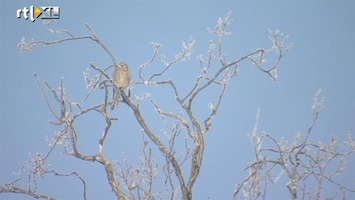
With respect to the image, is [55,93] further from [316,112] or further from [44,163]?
[316,112]

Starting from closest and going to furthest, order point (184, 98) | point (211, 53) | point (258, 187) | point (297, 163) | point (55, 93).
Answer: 1. point (55, 93)
2. point (184, 98)
3. point (211, 53)
4. point (297, 163)
5. point (258, 187)

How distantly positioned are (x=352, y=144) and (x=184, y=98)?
1714 millimetres

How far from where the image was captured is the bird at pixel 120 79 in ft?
7.64

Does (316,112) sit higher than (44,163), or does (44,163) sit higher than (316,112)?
(316,112)

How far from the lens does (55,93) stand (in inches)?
78.9

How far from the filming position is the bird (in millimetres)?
2328

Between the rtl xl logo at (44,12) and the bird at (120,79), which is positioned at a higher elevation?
the rtl xl logo at (44,12)

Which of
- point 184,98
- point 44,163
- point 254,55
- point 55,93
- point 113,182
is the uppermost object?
point 254,55

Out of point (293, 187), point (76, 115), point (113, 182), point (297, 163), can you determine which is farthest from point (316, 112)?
point (76, 115)

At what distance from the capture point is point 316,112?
8.99ft

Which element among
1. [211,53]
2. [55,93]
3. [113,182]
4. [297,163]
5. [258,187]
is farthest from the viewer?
[258,187]

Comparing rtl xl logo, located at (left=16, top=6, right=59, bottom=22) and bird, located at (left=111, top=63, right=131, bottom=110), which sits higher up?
rtl xl logo, located at (left=16, top=6, right=59, bottom=22)

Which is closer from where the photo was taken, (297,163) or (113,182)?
(113,182)

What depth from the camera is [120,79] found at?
260 cm
